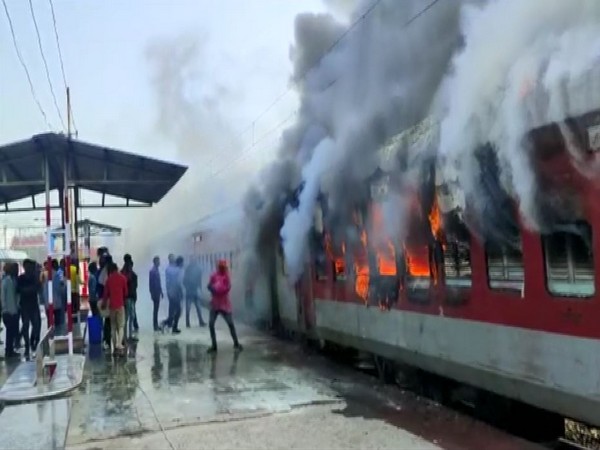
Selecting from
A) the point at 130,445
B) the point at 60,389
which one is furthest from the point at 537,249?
the point at 60,389

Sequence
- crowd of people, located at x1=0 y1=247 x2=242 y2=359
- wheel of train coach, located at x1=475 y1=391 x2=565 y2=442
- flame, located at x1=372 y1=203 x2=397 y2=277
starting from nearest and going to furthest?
wheel of train coach, located at x1=475 y1=391 x2=565 y2=442
flame, located at x1=372 y1=203 x2=397 y2=277
crowd of people, located at x1=0 y1=247 x2=242 y2=359

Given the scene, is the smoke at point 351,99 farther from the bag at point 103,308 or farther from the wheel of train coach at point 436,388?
the bag at point 103,308

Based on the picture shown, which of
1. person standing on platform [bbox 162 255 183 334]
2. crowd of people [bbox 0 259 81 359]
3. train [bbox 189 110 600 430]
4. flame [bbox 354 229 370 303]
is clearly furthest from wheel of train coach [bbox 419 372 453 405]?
person standing on platform [bbox 162 255 183 334]

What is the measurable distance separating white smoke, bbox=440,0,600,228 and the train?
0.14 meters

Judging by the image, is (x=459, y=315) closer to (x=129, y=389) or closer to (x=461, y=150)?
(x=461, y=150)

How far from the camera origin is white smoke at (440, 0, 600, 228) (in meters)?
4.61

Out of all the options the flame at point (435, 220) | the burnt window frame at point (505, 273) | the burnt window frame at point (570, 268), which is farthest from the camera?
the flame at point (435, 220)

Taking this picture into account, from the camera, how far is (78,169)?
1252cm

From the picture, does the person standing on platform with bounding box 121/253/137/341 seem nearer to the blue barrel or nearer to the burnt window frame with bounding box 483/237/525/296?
the blue barrel

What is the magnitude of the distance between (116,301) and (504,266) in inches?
286

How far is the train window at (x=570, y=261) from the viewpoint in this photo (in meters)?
4.66

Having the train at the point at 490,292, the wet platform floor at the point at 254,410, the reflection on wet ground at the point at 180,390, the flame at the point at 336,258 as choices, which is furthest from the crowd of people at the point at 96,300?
the flame at the point at 336,258

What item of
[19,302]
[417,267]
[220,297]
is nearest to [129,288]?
[19,302]

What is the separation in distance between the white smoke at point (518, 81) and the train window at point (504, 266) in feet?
1.33
